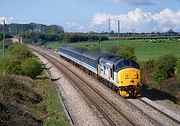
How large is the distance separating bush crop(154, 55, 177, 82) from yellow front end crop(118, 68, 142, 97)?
50.1 ft

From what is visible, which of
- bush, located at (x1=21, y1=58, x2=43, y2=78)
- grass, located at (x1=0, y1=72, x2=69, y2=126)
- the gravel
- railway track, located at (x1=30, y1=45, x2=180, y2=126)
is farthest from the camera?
bush, located at (x1=21, y1=58, x2=43, y2=78)

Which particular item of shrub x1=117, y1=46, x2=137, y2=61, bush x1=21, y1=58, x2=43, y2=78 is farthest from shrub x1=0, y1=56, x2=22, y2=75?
shrub x1=117, y1=46, x2=137, y2=61

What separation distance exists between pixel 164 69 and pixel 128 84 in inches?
637

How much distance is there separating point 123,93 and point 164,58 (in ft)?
58.5

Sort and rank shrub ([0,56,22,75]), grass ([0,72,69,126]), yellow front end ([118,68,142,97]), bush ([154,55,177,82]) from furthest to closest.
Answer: bush ([154,55,177,82]), shrub ([0,56,22,75]), yellow front end ([118,68,142,97]), grass ([0,72,69,126])

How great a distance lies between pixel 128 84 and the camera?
3169 centimetres

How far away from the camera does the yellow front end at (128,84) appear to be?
104 ft

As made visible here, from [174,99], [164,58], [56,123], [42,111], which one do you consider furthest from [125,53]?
[56,123]

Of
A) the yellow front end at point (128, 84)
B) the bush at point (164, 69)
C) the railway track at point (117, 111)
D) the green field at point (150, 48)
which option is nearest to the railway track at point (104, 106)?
the railway track at point (117, 111)

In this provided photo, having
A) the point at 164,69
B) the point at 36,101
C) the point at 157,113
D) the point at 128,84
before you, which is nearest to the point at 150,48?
the point at 164,69

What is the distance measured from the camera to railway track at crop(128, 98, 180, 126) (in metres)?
22.6

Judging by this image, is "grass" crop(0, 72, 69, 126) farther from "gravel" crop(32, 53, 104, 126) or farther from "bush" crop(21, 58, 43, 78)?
"bush" crop(21, 58, 43, 78)

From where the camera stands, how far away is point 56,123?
2286cm

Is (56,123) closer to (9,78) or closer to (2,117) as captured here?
(2,117)
